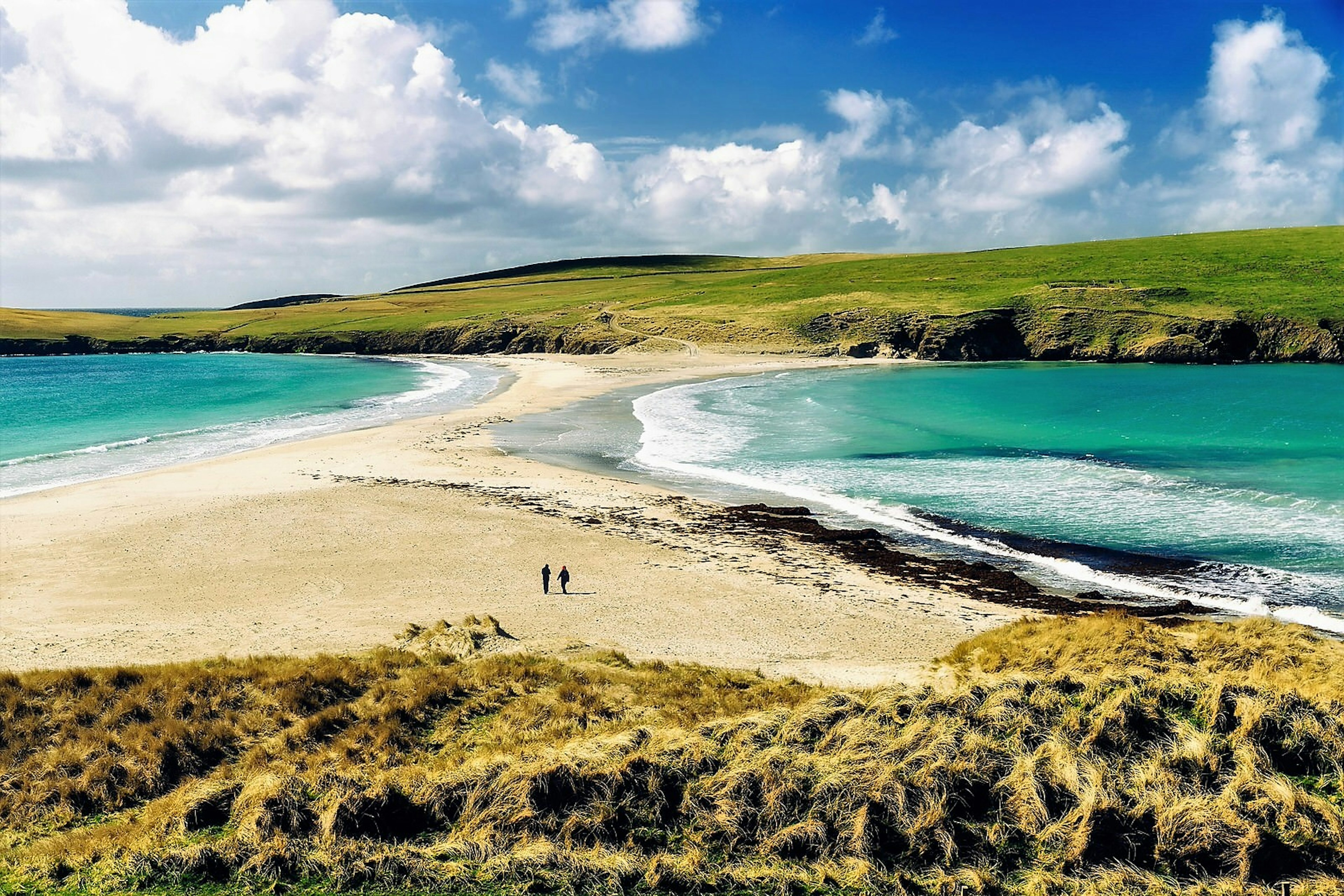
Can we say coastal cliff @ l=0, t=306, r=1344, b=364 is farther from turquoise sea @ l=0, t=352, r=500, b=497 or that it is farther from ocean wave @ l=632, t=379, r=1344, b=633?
ocean wave @ l=632, t=379, r=1344, b=633

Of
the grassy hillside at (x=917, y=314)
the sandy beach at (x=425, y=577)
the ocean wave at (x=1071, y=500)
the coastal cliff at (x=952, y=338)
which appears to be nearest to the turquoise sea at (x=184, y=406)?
the sandy beach at (x=425, y=577)

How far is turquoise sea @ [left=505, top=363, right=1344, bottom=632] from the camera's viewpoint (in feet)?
78.7

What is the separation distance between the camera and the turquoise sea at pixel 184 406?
44.6 m

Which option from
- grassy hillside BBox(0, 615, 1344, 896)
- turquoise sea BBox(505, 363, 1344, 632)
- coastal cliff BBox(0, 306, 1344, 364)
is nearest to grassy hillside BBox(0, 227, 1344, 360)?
coastal cliff BBox(0, 306, 1344, 364)

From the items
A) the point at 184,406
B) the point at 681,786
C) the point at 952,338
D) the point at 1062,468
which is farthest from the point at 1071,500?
the point at 952,338

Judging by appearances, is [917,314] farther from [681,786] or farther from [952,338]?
[681,786]

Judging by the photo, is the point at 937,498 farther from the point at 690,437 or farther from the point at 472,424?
the point at 472,424

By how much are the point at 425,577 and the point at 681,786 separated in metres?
14.3

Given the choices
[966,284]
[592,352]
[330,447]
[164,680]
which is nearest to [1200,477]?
[164,680]

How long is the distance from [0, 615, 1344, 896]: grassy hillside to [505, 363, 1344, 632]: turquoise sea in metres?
10.1

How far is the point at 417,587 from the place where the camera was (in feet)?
73.8

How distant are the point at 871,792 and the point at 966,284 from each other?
12246cm

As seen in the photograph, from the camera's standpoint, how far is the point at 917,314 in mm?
104875

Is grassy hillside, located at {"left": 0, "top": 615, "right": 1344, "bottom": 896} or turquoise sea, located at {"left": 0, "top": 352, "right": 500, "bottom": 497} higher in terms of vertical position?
turquoise sea, located at {"left": 0, "top": 352, "right": 500, "bottom": 497}
